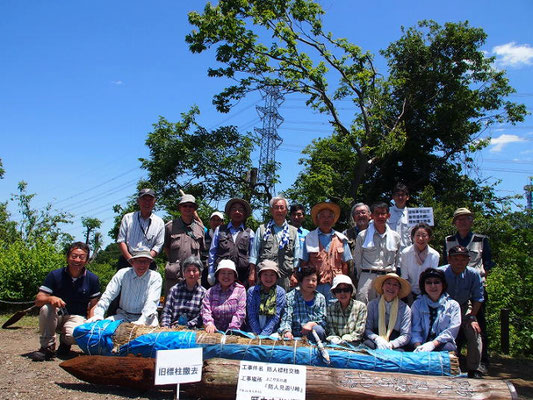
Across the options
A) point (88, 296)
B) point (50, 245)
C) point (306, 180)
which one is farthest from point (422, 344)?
point (306, 180)

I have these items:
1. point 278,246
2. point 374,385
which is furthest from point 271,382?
point 278,246

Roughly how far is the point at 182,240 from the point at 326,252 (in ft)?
7.09

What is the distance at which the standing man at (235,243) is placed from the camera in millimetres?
6387

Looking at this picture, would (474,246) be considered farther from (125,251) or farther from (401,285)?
(125,251)

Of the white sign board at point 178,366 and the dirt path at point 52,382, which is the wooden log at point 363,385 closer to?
the white sign board at point 178,366

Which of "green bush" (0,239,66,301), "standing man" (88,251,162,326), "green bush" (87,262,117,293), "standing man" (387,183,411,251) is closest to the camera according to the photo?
"standing man" (88,251,162,326)

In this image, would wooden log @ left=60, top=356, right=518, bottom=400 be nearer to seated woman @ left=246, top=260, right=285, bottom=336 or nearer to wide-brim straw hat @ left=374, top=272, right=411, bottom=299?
seated woman @ left=246, top=260, right=285, bottom=336

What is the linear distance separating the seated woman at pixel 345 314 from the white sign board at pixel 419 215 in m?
1.77

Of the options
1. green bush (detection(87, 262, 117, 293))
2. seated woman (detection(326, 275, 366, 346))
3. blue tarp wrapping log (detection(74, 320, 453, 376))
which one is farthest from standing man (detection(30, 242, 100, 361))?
green bush (detection(87, 262, 117, 293))

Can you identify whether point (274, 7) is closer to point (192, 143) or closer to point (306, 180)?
point (192, 143)

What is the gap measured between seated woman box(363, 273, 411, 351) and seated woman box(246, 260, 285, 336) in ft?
3.56

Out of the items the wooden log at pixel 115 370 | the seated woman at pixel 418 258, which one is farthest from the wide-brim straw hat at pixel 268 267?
the seated woman at pixel 418 258

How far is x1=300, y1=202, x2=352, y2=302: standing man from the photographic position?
5824mm

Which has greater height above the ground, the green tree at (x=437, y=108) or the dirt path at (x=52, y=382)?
the green tree at (x=437, y=108)
